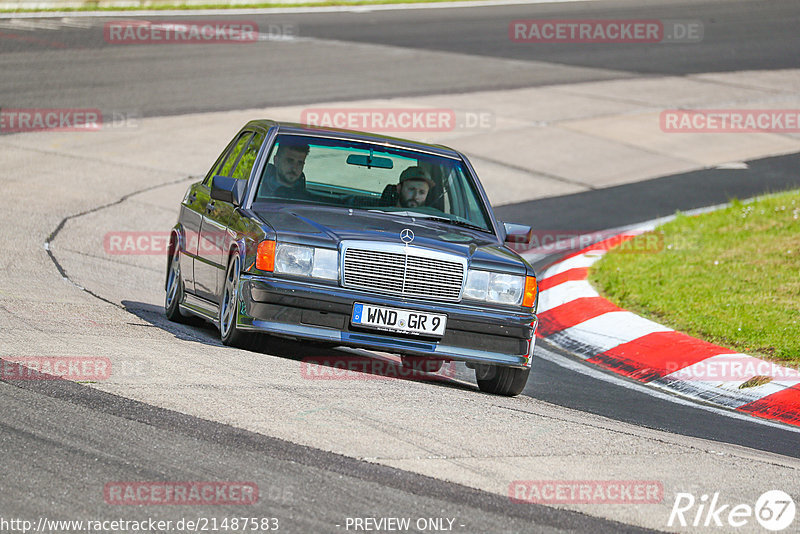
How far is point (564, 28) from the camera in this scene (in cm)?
3114

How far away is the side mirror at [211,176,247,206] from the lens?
8.14 metres

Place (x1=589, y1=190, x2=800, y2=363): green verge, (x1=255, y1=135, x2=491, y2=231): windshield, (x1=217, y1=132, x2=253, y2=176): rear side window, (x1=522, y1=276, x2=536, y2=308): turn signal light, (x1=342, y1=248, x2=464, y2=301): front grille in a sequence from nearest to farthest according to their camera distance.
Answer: (x1=342, y1=248, x2=464, y2=301): front grille
(x1=522, y1=276, x2=536, y2=308): turn signal light
(x1=255, y1=135, x2=491, y2=231): windshield
(x1=217, y1=132, x2=253, y2=176): rear side window
(x1=589, y1=190, x2=800, y2=363): green verge

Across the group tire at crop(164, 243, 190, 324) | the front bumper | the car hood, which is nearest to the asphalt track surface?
the front bumper

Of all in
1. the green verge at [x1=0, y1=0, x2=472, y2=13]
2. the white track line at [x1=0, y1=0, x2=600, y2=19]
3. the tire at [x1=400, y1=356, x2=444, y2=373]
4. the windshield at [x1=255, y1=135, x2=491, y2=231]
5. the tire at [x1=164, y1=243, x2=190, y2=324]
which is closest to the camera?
the windshield at [x1=255, y1=135, x2=491, y2=231]

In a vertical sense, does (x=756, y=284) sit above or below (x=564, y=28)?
below

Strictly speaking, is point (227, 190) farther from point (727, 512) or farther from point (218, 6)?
point (218, 6)

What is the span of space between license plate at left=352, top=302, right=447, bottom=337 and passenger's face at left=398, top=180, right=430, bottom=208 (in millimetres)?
1263

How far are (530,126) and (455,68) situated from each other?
534cm

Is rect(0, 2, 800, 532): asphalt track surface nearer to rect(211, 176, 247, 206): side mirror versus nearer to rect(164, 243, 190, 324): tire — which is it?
rect(211, 176, 247, 206): side mirror

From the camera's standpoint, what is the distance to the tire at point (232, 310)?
7461 mm

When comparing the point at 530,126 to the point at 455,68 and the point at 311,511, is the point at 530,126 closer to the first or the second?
the point at 455,68

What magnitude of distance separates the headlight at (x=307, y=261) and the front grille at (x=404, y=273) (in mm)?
79

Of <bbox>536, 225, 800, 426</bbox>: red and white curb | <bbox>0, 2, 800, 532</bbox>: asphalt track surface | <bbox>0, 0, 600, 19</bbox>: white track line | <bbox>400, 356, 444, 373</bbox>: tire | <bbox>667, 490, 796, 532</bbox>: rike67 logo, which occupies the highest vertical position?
<bbox>0, 0, 600, 19</bbox>: white track line

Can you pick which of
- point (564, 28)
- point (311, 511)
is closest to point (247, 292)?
point (311, 511)
